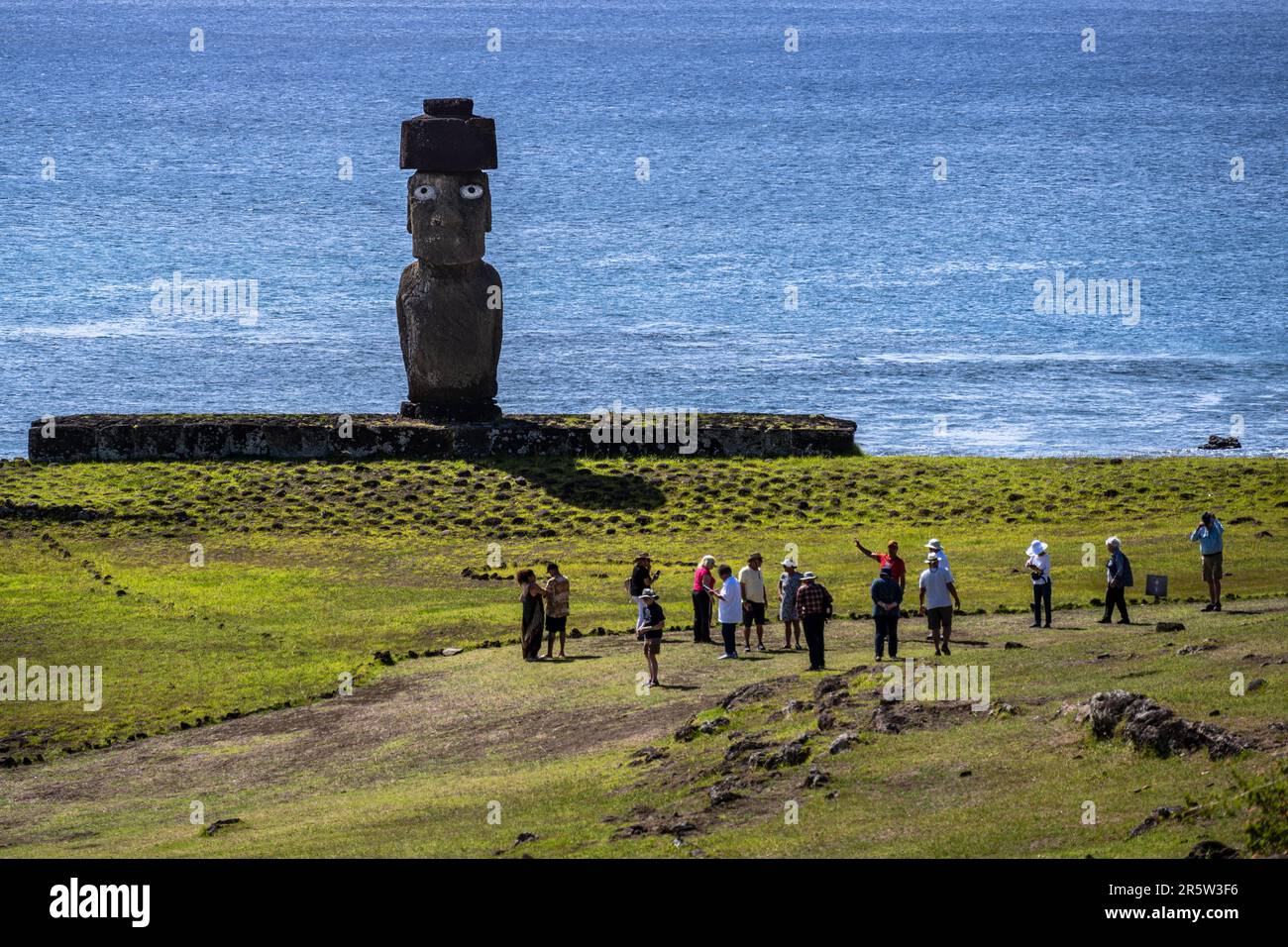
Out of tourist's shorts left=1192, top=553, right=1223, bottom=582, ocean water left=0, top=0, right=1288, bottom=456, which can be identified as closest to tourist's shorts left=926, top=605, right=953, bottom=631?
tourist's shorts left=1192, top=553, right=1223, bottom=582

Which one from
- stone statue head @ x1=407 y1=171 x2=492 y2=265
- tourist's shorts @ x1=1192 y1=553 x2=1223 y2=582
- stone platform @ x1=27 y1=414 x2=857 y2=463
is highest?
stone statue head @ x1=407 y1=171 x2=492 y2=265

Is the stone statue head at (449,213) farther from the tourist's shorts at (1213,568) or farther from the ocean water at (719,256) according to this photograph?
the ocean water at (719,256)

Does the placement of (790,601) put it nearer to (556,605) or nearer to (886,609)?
(886,609)

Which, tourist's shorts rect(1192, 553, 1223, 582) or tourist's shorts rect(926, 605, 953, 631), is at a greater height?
tourist's shorts rect(1192, 553, 1223, 582)

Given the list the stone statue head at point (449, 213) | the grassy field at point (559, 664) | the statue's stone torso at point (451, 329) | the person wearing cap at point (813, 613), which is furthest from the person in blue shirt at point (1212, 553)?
the statue's stone torso at point (451, 329)

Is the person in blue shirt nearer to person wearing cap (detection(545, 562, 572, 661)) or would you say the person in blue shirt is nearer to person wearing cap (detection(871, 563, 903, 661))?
person wearing cap (detection(871, 563, 903, 661))

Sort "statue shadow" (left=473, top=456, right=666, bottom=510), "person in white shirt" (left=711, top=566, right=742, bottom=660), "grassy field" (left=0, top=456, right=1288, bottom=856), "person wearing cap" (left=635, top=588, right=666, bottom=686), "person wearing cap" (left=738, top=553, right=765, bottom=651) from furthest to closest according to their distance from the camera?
"statue shadow" (left=473, top=456, right=666, bottom=510)
"person wearing cap" (left=738, top=553, right=765, bottom=651)
"person in white shirt" (left=711, top=566, right=742, bottom=660)
"person wearing cap" (left=635, top=588, right=666, bottom=686)
"grassy field" (left=0, top=456, right=1288, bottom=856)

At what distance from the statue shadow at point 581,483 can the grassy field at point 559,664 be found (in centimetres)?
11

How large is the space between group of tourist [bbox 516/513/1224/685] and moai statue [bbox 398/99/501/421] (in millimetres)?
16691

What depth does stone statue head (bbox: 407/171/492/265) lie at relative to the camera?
1971 inches

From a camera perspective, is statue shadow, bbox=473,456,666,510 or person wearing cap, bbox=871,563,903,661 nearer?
person wearing cap, bbox=871,563,903,661
